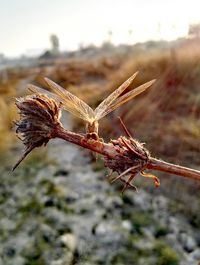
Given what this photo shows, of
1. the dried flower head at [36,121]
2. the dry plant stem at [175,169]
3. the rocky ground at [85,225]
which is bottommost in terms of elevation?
the rocky ground at [85,225]

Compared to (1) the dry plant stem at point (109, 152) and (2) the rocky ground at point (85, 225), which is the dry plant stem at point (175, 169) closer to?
(1) the dry plant stem at point (109, 152)

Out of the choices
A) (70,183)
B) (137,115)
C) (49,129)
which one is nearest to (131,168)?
(49,129)

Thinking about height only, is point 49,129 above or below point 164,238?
above

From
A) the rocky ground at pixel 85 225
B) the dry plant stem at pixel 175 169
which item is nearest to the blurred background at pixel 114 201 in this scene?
the rocky ground at pixel 85 225

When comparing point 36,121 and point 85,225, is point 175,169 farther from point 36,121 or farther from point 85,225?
point 85,225

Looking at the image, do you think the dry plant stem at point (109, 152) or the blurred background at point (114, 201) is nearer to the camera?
the dry plant stem at point (109, 152)

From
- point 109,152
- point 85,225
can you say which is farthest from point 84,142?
point 85,225

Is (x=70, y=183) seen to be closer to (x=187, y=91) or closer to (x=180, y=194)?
(x=180, y=194)
